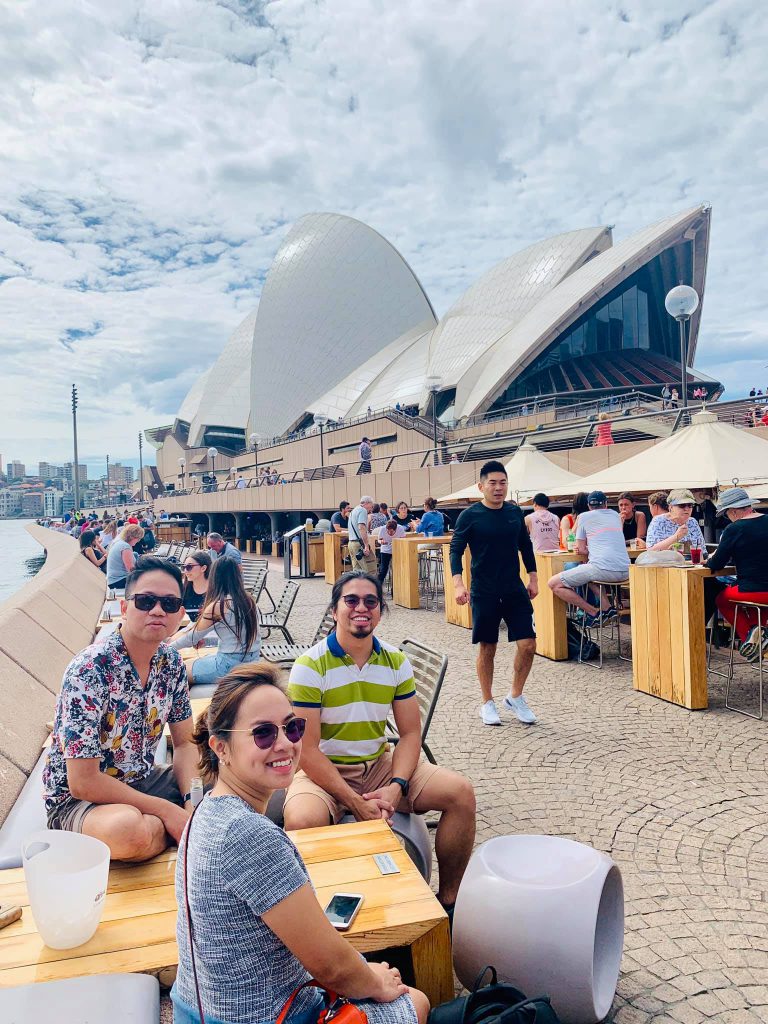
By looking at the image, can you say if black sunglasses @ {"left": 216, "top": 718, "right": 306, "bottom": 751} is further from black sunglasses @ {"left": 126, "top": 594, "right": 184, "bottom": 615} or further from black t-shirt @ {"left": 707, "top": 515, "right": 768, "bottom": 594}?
black t-shirt @ {"left": 707, "top": 515, "right": 768, "bottom": 594}

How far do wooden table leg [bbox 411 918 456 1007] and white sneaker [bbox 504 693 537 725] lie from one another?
325cm

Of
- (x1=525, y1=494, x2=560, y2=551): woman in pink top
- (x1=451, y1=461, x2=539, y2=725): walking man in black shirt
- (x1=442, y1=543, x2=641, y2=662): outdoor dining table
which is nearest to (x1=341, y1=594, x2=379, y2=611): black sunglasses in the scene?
(x1=451, y1=461, x2=539, y2=725): walking man in black shirt

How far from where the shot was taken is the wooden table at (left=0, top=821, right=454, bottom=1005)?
156 centimetres

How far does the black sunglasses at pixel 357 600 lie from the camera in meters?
2.79

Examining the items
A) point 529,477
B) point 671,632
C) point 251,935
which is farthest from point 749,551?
point 529,477

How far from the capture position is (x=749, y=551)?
495 cm

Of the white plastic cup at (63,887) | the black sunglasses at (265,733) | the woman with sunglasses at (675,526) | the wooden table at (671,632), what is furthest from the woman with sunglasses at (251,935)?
the woman with sunglasses at (675,526)

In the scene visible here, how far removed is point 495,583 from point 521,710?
1.00 meters

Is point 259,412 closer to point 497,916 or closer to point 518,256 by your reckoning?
point 518,256

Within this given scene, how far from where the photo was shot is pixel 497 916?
196cm

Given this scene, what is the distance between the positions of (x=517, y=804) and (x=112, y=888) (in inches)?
92.7

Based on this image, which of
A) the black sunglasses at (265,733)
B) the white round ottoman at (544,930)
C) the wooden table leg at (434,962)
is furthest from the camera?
the white round ottoman at (544,930)

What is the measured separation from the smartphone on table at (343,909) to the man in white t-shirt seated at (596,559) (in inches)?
206

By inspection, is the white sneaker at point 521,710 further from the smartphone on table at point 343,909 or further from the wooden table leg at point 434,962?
the smartphone on table at point 343,909
